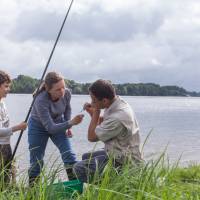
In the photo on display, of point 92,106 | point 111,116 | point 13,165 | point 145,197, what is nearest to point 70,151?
point 92,106

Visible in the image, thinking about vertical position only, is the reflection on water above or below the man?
below

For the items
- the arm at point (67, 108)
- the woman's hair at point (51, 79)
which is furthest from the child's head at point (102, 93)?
the arm at point (67, 108)

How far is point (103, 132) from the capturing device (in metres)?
4.69

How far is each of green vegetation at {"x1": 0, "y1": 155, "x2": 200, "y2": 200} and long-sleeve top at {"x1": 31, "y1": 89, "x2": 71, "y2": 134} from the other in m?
2.04

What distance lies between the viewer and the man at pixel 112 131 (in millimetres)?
4613

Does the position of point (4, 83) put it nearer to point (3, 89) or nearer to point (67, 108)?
point (3, 89)

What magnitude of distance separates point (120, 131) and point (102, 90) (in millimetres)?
426

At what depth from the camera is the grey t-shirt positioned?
4633 mm

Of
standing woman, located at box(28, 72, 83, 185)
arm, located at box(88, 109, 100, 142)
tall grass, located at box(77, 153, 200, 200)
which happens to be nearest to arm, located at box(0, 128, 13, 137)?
standing woman, located at box(28, 72, 83, 185)

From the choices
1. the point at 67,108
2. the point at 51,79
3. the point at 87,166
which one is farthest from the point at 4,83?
the point at 87,166

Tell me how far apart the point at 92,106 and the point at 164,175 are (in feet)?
5.51

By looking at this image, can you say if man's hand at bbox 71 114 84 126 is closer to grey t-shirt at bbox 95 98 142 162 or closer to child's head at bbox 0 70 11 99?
grey t-shirt at bbox 95 98 142 162

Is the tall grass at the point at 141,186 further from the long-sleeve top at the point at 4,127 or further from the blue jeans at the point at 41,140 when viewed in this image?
the blue jeans at the point at 41,140

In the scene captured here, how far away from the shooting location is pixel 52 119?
19.1 feet
